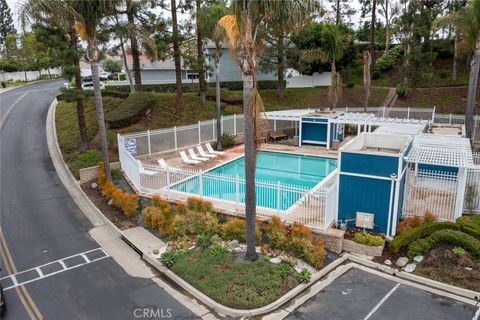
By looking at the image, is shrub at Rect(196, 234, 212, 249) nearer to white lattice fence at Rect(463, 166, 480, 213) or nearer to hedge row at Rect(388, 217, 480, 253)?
hedge row at Rect(388, 217, 480, 253)

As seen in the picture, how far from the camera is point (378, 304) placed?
8.77 metres

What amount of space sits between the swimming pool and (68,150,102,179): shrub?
5950mm

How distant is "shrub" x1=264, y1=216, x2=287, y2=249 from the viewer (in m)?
11.0

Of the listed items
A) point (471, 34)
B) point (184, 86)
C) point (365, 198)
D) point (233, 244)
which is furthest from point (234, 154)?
point (184, 86)

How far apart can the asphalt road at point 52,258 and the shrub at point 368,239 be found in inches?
223

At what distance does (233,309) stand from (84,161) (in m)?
13.6

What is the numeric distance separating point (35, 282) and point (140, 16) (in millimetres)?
19974

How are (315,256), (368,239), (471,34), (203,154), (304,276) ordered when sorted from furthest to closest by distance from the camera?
1. (203,154)
2. (471,34)
3. (368,239)
4. (315,256)
5. (304,276)

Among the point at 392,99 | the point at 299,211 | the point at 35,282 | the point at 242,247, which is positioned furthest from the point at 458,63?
the point at 35,282

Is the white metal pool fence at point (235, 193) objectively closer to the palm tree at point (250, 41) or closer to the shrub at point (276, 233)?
the shrub at point (276, 233)

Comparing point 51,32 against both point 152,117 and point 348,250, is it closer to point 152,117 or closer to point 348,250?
point 152,117

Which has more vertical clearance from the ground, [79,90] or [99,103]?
[79,90]

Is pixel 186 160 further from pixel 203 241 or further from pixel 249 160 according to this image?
pixel 249 160

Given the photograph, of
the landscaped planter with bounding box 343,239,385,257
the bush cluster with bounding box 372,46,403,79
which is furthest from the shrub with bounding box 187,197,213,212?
the bush cluster with bounding box 372,46,403,79
